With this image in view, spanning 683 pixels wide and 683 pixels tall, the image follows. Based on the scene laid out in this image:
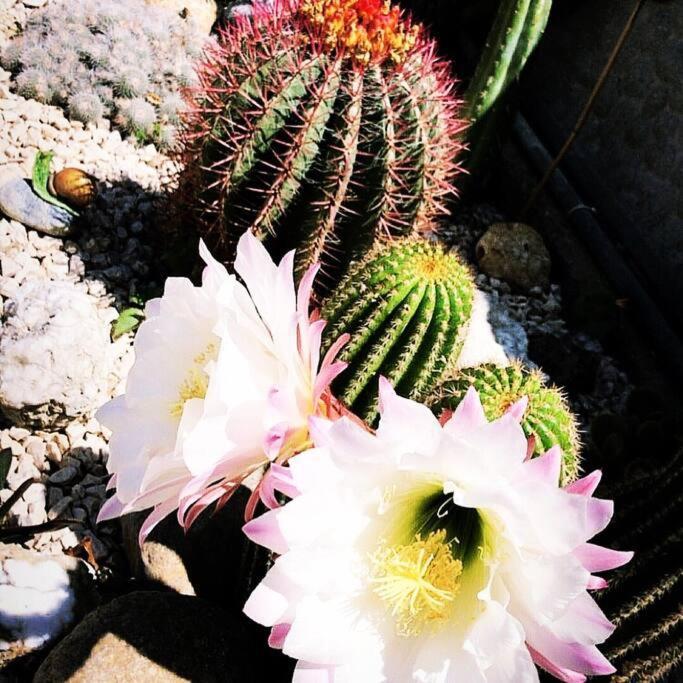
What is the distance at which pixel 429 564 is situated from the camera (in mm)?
833

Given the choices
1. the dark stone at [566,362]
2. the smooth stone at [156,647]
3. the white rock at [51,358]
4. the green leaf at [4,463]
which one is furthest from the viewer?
the dark stone at [566,362]

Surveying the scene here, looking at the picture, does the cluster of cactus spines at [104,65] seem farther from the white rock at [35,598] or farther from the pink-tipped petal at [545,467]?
the pink-tipped petal at [545,467]

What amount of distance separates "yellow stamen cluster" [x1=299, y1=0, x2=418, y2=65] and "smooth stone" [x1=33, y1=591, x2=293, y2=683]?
1.16 meters

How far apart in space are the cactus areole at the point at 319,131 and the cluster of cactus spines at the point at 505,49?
0.65m

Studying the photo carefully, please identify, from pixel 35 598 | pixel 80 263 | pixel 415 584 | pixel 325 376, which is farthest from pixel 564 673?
pixel 80 263

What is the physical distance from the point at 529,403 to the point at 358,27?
930mm

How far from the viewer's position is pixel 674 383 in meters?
2.38

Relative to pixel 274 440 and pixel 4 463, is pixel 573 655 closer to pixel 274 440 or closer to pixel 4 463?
pixel 274 440

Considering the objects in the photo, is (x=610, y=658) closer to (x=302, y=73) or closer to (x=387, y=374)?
(x=387, y=374)

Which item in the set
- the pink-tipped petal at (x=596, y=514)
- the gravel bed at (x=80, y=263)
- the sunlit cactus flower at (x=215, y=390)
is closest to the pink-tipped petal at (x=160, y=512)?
the sunlit cactus flower at (x=215, y=390)

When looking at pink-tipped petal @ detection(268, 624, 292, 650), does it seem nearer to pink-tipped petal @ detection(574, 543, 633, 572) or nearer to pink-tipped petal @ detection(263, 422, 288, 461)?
pink-tipped petal @ detection(263, 422, 288, 461)

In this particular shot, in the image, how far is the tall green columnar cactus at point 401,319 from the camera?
1.32 metres

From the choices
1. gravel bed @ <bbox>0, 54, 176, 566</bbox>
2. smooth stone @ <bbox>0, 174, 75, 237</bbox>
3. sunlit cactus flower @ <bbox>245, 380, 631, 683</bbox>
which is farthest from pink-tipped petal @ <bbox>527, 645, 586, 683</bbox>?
smooth stone @ <bbox>0, 174, 75, 237</bbox>

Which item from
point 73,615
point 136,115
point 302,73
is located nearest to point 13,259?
point 136,115
